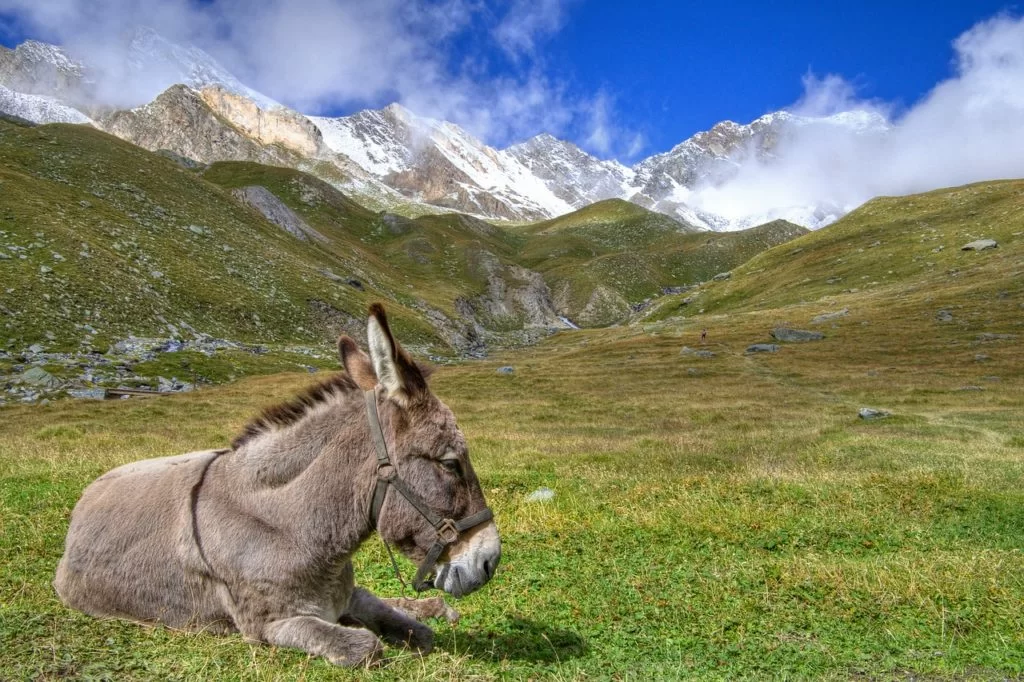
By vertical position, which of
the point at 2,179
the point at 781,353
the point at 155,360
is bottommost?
the point at 781,353

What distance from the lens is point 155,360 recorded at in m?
45.3

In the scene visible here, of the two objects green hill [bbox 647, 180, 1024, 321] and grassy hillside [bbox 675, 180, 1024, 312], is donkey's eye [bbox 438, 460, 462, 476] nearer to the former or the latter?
green hill [bbox 647, 180, 1024, 321]

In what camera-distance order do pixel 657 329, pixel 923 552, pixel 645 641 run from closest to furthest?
pixel 645 641 → pixel 923 552 → pixel 657 329

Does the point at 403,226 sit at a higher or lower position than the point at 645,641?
higher

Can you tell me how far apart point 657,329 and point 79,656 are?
10578cm

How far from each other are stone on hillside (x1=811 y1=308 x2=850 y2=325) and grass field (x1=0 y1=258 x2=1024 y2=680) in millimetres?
59005

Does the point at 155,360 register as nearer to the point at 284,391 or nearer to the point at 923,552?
the point at 284,391

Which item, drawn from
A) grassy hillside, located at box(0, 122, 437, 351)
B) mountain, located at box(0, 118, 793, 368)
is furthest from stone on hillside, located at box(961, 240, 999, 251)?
grassy hillside, located at box(0, 122, 437, 351)

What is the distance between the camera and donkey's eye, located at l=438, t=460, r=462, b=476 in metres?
4.73

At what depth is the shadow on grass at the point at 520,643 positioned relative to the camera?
5.52 m

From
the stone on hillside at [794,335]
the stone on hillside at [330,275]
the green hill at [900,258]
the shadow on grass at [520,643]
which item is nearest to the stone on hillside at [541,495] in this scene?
the shadow on grass at [520,643]

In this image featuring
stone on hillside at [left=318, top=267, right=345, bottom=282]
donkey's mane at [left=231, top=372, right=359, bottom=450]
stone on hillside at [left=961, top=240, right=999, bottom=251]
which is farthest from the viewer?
stone on hillside at [left=961, top=240, right=999, bottom=251]

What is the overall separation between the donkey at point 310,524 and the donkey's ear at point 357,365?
11mm

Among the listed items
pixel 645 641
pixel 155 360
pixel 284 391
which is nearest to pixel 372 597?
pixel 645 641
